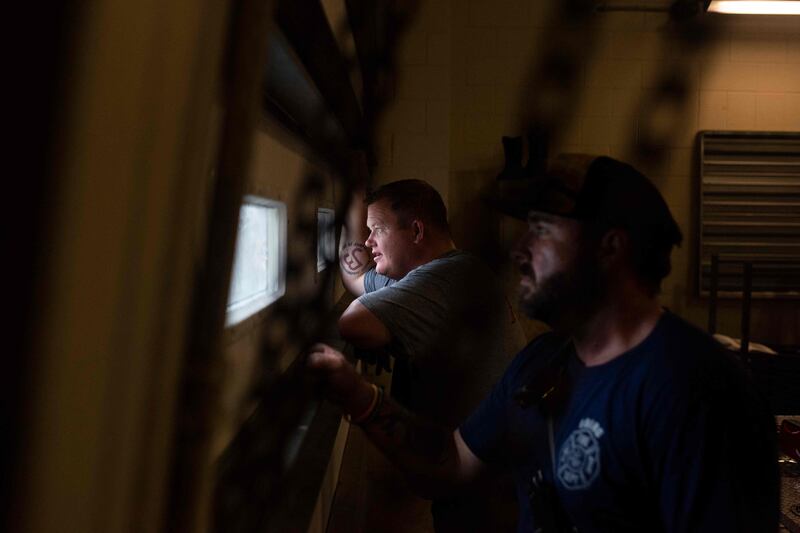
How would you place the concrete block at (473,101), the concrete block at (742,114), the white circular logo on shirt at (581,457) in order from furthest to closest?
the concrete block at (473,101) → the concrete block at (742,114) → the white circular logo on shirt at (581,457)

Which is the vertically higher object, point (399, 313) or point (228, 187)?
point (228, 187)

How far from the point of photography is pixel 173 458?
193 mm

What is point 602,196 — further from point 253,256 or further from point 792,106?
point 792,106

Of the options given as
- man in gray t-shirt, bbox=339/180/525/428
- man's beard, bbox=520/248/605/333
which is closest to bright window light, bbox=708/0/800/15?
man's beard, bbox=520/248/605/333

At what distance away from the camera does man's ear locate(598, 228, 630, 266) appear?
2.65ft

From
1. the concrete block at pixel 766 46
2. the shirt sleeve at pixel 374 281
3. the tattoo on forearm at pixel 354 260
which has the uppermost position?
the concrete block at pixel 766 46

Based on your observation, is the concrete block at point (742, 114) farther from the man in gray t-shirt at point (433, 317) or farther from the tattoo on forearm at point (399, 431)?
the tattoo on forearm at point (399, 431)

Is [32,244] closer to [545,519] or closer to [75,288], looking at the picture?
[75,288]

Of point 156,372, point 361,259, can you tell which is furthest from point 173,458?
point 361,259

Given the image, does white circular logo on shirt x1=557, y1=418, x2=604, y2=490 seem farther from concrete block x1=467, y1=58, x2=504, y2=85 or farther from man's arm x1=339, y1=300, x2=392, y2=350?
concrete block x1=467, y1=58, x2=504, y2=85

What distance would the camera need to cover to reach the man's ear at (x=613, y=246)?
2.65 ft

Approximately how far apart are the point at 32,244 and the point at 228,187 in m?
0.06

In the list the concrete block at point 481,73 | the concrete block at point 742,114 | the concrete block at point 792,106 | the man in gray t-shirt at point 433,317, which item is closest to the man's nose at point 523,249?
the man in gray t-shirt at point 433,317

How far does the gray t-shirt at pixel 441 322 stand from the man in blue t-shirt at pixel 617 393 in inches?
7.2
